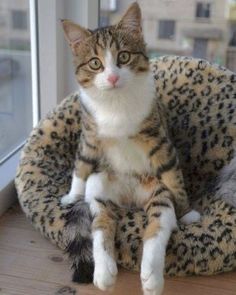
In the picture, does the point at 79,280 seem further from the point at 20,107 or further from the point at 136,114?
the point at 20,107

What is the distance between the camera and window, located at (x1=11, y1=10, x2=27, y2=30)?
1629mm

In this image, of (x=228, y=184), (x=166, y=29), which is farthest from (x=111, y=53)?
(x=166, y=29)

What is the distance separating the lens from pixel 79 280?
1.14 meters

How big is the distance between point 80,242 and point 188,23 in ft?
3.41

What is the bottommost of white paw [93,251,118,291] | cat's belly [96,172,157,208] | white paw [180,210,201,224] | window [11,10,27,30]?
white paw [93,251,118,291]

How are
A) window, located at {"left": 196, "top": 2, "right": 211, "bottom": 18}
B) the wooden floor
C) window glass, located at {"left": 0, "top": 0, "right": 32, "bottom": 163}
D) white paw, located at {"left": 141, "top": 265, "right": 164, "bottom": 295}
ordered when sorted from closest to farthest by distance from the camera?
white paw, located at {"left": 141, "top": 265, "right": 164, "bottom": 295}
the wooden floor
window glass, located at {"left": 0, "top": 0, "right": 32, "bottom": 163}
window, located at {"left": 196, "top": 2, "right": 211, "bottom": 18}

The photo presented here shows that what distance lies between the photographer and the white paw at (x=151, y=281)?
102 centimetres

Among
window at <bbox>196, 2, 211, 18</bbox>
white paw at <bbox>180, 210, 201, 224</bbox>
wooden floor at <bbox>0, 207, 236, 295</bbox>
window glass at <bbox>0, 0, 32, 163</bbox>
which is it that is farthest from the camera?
window at <bbox>196, 2, 211, 18</bbox>

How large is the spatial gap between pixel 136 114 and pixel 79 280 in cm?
43

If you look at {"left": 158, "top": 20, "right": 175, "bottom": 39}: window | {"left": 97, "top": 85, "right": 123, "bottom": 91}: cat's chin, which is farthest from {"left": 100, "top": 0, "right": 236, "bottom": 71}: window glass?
{"left": 97, "top": 85, "right": 123, "bottom": 91}: cat's chin

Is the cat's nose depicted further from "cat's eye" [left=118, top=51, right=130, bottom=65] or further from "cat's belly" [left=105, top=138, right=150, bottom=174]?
"cat's belly" [left=105, top=138, right=150, bottom=174]

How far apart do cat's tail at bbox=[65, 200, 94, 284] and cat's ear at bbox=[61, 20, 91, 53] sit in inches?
16.7

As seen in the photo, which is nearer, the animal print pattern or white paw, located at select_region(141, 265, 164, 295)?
white paw, located at select_region(141, 265, 164, 295)

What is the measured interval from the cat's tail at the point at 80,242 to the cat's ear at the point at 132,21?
0.47m
